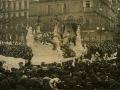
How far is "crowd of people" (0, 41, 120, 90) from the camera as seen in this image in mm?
6242

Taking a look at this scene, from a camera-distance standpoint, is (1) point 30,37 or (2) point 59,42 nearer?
(2) point 59,42

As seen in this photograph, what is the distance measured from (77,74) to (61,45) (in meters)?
0.79

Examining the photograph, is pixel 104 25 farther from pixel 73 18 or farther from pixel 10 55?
pixel 10 55

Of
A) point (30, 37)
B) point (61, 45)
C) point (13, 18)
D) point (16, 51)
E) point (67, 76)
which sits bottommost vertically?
point (67, 76)

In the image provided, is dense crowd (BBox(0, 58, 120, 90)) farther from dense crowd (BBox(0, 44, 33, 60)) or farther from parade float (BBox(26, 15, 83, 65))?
dense crowd (BBox(0, 44, 33, 60))

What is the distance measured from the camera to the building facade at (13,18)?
7191 mm

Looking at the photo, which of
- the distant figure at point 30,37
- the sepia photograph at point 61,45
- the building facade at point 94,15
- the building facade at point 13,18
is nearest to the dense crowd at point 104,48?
the sepia photograph at point 61,45

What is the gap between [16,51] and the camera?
289 inches

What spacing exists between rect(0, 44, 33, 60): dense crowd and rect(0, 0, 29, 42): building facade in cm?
17

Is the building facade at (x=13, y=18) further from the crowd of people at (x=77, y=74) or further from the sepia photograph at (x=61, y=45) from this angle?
the crowd of people at (x=77, y=74)

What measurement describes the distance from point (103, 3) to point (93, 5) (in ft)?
0.72

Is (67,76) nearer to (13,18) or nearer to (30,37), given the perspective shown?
(30,37)

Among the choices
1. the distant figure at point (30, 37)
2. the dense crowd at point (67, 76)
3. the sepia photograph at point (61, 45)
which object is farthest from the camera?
the distant figure at point (30, 37)

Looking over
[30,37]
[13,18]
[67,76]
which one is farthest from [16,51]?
[67,76]
